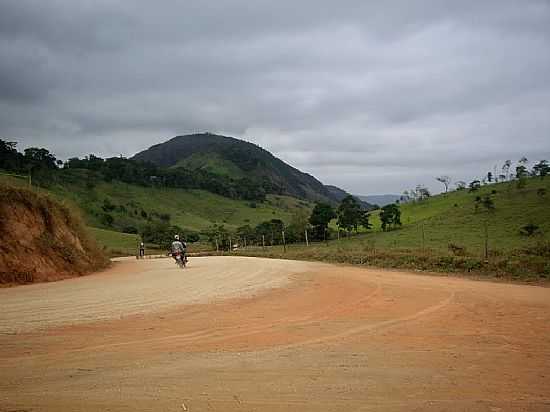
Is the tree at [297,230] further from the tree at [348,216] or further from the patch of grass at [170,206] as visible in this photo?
the patch of grass at [170,206]

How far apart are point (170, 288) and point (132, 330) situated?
236 inches

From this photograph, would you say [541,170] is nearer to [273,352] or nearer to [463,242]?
[463,242]

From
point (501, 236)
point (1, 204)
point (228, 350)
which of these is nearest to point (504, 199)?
point (501, 236)

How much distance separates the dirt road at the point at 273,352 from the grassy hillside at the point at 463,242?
294 inches

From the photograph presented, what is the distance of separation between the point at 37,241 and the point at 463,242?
32832 millimetres

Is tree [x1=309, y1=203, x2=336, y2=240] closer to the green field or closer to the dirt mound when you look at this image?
the green field

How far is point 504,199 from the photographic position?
59.5m

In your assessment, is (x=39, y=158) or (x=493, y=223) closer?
(x=493, y=223)

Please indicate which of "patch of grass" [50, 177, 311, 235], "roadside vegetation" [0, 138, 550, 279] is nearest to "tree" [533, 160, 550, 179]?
"roadside vegetation" [0, 138, 550, 279]

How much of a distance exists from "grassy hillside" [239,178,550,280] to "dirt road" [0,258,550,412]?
7.46 meters

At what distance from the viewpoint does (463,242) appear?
39844mm

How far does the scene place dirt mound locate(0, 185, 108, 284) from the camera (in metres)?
17.8

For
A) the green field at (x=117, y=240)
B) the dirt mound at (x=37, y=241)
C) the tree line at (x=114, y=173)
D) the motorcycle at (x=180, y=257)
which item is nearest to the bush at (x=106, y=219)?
the tree line at (x=114, y=173)

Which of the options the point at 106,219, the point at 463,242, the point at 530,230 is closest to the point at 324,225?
the point at 463,242
